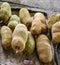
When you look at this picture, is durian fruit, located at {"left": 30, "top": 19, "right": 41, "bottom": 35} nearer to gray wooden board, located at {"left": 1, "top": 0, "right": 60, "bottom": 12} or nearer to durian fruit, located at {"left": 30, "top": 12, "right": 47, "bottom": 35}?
durian fruit, located at {"left": 30, "top": 12, "right": 47, "bottom": 35}

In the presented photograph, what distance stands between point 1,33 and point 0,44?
0.07m

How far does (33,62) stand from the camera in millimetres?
1187

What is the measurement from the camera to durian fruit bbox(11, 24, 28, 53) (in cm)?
115

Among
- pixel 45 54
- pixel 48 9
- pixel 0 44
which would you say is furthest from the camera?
pixel 48 9

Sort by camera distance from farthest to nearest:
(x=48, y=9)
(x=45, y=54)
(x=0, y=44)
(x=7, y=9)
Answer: (x=48, y=9), (x=7, y=9), (x=0, y=44), (x=45, y=54)

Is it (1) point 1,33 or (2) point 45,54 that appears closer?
(2) point 45,54

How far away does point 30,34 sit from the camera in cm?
129

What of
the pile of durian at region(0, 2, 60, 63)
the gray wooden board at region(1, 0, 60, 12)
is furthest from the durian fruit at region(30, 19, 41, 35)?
the gray wooden board at region(1, 0, 60, 12)

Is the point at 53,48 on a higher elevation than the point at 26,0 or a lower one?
lower

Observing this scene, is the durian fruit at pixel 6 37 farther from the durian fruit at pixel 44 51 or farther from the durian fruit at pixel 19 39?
the durian fruit at pixel 44 51

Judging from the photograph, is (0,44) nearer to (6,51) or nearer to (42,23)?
(6,51)

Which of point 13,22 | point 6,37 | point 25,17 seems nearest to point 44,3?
point 25,17

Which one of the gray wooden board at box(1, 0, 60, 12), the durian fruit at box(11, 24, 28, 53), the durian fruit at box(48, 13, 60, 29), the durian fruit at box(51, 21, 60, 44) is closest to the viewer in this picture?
the durian fruit at box(11, 24, 28, 53)

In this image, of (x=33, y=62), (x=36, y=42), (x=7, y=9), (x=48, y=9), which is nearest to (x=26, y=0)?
(x=48, y=9)
